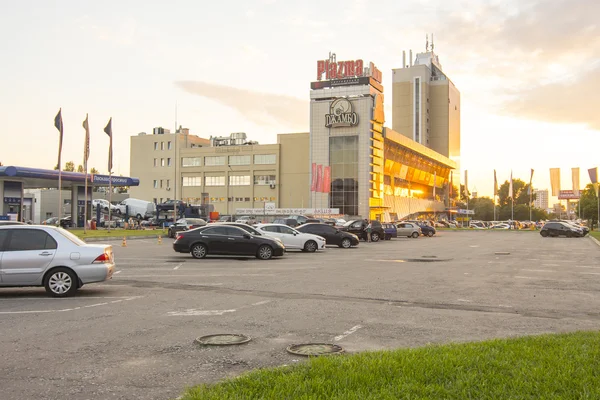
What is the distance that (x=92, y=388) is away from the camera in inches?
218

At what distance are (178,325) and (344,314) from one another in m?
2.97

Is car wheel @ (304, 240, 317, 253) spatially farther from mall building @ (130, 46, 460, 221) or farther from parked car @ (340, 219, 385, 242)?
mall building @ (130, 46, 460, 221)

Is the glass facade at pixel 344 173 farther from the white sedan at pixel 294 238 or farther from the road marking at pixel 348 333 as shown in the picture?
the road marking at pixel 348 333

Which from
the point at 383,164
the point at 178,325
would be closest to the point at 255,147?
the point at 383,164

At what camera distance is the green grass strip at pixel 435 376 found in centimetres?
484

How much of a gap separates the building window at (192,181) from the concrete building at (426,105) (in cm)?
6905

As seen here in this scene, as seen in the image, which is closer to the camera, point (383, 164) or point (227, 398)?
point (227, 398)

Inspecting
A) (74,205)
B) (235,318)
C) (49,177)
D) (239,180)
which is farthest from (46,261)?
(239,180)

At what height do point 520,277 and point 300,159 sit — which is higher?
point 300,159

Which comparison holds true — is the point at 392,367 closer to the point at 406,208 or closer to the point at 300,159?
the point at 300,159

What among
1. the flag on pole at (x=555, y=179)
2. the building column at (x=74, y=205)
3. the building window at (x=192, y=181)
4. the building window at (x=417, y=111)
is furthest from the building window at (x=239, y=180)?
the building window at (x=417, y=111)

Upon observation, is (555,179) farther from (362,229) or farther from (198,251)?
(198,251)

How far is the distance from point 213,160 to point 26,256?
99.4 meters

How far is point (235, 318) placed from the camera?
30.9ft
